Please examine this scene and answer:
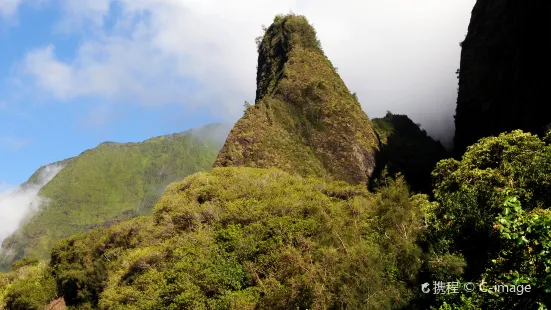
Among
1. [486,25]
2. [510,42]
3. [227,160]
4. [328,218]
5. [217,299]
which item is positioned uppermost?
[486,25]

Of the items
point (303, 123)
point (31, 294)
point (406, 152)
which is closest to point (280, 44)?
point (303, 123)

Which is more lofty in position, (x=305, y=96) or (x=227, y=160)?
(x=305, y=96)

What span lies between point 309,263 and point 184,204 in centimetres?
1675

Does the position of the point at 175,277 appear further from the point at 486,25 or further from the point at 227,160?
the point at 486,25

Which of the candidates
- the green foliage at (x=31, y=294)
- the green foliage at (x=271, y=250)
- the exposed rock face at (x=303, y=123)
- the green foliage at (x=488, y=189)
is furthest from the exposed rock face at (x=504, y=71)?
the green foliage at (x=31, y=294)

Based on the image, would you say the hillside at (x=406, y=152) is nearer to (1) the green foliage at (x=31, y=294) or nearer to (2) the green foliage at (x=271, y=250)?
(2) the green foliage at (x=271, y=250)

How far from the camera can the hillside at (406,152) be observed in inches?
3287

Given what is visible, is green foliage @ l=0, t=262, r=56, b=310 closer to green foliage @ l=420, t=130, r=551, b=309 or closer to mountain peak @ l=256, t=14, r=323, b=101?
mountain peak @ l=256, t=14, r=323, b=101

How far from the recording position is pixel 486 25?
6456 cm

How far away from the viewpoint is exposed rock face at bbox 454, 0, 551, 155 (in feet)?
141

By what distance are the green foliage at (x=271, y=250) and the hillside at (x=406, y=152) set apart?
123 ft

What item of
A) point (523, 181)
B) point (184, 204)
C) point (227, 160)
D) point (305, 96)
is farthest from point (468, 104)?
point (184, 204)

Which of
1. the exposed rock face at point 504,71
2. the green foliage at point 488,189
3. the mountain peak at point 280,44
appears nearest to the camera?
the green foliage at point 488,189

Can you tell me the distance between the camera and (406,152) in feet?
323
